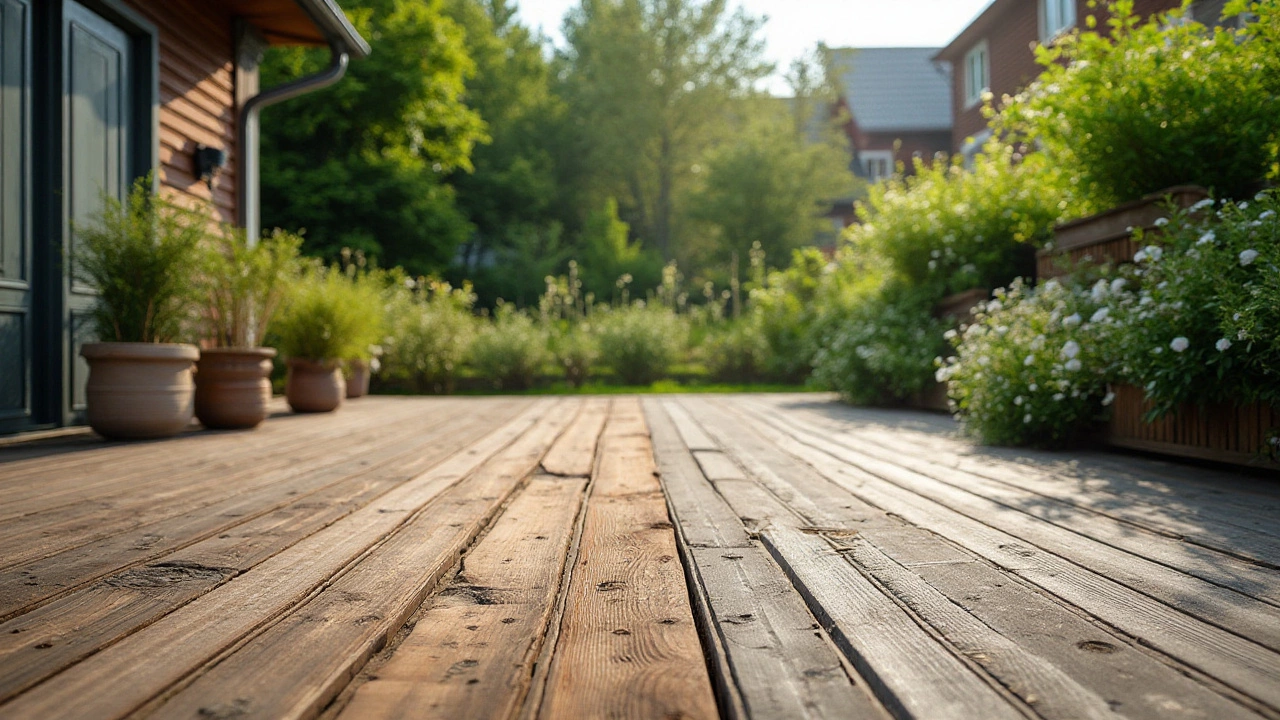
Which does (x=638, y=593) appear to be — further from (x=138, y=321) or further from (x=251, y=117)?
(x=251, y=117)

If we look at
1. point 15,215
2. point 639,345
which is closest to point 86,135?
point 15,215

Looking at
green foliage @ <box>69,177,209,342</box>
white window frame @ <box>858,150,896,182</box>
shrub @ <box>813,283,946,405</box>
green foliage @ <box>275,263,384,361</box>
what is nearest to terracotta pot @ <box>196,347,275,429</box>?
green foliage @ <box>69,177,209,342</box>

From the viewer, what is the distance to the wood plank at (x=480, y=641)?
33.9 inches

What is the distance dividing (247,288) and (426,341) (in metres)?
4.35

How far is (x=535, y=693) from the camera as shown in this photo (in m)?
0.89

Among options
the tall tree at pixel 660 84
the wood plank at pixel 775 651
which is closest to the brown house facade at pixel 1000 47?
the tall tree at pixel 660 84

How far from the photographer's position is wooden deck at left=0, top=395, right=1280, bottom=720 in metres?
0.88

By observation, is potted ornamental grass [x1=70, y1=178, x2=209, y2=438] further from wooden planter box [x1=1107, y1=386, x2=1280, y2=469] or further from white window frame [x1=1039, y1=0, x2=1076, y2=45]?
white window frame [x1=1039, y1=0, x2=1076, y2=45]

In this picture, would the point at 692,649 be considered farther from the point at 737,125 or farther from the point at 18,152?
the point at 737,125

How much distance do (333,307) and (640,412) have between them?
1.95 m

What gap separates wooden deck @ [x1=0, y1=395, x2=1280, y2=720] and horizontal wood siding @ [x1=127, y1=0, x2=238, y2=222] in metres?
2.76

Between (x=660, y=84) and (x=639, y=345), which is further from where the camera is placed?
(x=660, y=84)

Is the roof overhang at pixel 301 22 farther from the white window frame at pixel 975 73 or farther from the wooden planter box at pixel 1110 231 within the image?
the white window frame at pixel 975 73

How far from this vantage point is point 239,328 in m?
4.36
